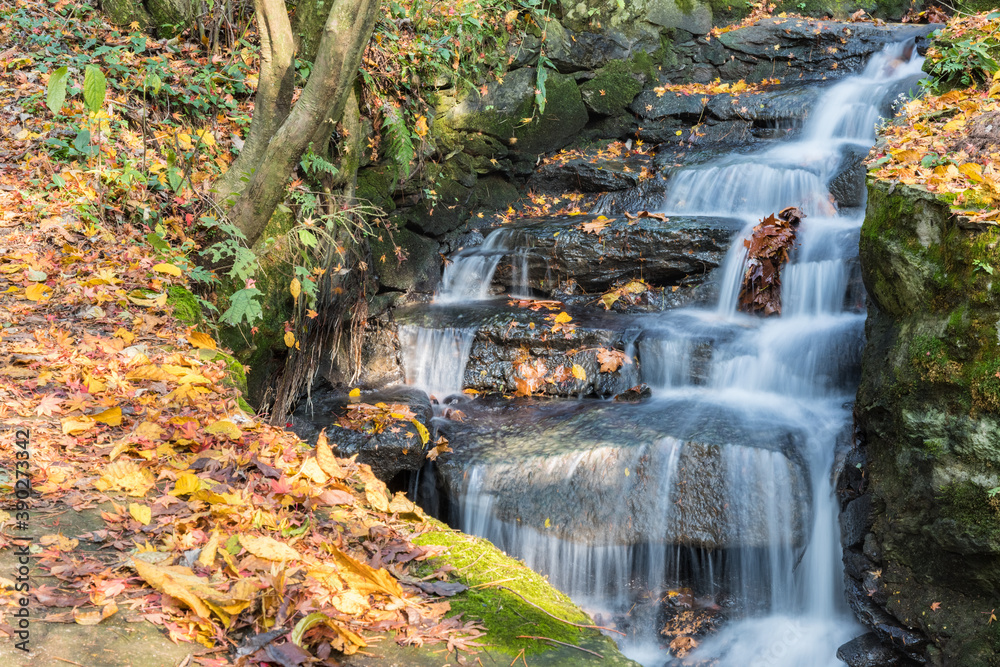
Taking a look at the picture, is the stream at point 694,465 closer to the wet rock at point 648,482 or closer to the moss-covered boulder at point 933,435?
the wet rock at point 648,482

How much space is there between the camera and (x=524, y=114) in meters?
9.52

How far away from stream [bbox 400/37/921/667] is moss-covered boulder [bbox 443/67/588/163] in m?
2.88

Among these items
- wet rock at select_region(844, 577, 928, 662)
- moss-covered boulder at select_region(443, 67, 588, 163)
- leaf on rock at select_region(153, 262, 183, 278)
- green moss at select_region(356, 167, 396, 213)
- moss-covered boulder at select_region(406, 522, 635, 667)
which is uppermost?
moss-covered boulder at select_region(443, 67, 588, 163)

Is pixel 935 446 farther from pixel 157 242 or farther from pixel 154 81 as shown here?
pixel 154 81

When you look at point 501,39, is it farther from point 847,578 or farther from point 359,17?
point 847,578

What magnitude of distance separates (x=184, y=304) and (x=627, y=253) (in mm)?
4991

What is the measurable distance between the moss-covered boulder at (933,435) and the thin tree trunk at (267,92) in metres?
4.29

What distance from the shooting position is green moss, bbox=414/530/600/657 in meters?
2.20

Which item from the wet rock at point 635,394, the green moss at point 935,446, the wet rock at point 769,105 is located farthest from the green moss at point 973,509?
the wet rock at point 769,105

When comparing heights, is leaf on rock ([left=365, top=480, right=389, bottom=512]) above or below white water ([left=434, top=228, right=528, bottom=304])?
Answer: below

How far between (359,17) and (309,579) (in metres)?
3.71

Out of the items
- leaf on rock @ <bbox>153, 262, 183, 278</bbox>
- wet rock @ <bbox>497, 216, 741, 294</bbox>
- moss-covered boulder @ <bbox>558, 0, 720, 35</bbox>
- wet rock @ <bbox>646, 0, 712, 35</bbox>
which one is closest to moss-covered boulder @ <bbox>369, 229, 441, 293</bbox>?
wet rock @ <bbox>497, 216, 741, 294</bbox>

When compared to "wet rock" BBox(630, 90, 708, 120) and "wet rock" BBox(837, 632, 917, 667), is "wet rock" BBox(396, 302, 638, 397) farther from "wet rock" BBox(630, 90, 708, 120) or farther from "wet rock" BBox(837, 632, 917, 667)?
"wet rock" BBox(630, 90, 708, 120)

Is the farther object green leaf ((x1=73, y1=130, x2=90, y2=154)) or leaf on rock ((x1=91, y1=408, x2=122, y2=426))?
green leaf ((x1=73, y1=130, x2=90, y2=154))
